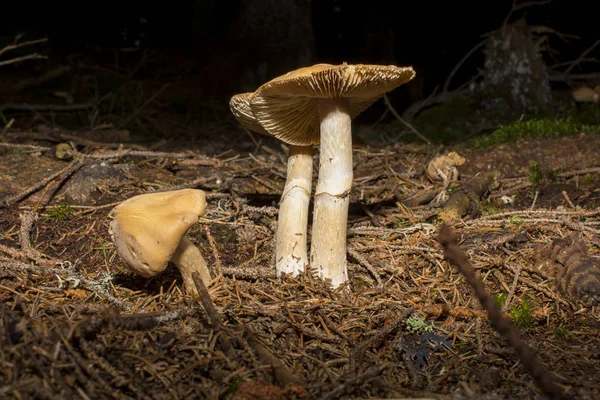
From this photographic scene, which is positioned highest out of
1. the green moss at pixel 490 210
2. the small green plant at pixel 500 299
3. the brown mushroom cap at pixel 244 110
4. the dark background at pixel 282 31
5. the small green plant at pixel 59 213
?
the dark background at pixel 282 31

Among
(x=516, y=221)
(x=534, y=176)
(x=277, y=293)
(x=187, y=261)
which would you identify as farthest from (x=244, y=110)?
(x=534, y=176)

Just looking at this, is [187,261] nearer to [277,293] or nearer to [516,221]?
[277,293]

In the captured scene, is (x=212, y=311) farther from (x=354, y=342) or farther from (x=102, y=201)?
(x=102, y=201)

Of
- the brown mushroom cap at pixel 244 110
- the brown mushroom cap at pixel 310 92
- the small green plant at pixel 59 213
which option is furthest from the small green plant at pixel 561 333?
the small green plant at pixel 59 213

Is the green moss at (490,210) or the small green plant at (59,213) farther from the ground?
the green moss at (490,210)

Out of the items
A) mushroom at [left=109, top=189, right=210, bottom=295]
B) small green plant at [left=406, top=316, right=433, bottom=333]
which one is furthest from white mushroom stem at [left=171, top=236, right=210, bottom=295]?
small green plant at [left=406, top=316, right=433, bottom=333]

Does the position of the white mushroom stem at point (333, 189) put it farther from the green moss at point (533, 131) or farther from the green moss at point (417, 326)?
the green moss at point (533, 131)

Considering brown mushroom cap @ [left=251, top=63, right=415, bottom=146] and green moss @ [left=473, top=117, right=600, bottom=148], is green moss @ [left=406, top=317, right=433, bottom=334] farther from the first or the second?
green moss @ [left=473, top=117, right=600, bottom=148]
